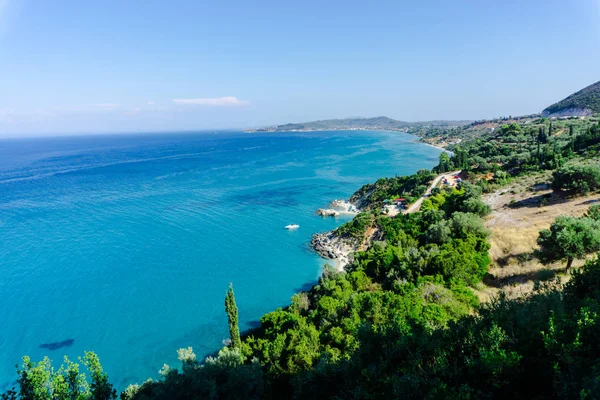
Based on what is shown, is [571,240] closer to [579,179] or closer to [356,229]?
[579,179]

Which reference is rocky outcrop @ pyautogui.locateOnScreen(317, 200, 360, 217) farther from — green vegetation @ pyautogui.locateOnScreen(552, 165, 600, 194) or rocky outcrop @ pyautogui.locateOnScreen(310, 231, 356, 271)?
green vegetation @ pyautogui.locateOnScreen(552, 165, 600, 194)

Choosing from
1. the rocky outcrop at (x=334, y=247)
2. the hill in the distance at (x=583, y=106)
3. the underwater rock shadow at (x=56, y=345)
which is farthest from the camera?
the hill in the distance at (x=583, y=106)

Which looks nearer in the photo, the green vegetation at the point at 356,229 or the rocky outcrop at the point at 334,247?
the rocky outcrop at the point at 334,247

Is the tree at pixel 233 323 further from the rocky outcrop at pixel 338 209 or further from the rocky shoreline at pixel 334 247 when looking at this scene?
the rocky outcrop at pixel 338 209

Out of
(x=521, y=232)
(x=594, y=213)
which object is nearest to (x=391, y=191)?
(x=521, y=232)

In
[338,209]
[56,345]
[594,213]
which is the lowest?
[56,345]

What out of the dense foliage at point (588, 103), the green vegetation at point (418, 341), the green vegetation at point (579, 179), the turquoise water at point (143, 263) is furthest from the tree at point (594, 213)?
the dense foliage at point (588, 103)
